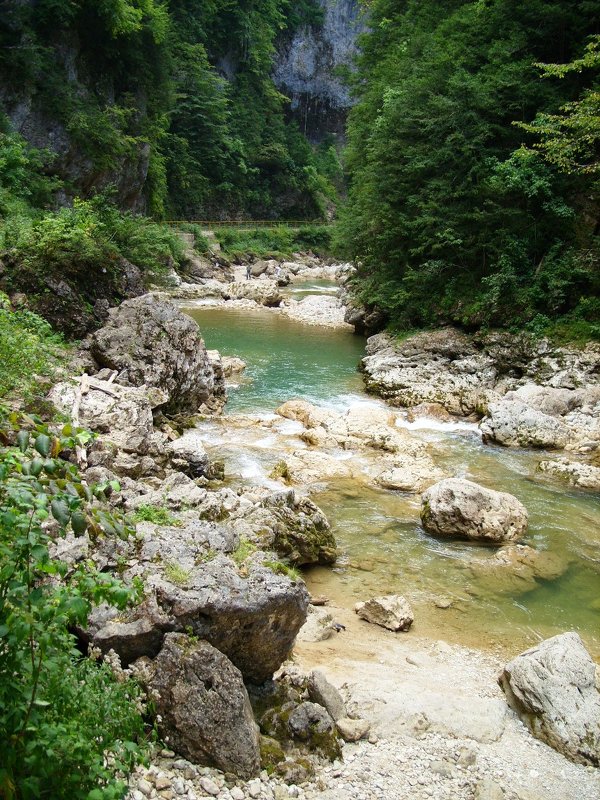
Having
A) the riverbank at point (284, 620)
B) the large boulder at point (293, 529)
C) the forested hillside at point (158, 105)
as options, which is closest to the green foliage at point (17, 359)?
the riverbank at point (284, 620)

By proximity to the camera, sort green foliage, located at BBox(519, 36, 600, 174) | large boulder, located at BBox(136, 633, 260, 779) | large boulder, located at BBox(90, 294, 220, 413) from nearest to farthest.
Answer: large boulder, located at BBox(136, 633, 260, 779), large boulder, located at BBox(90, 294, 220, 413), green foliage, located at BBox(519, 36, 600, 174)

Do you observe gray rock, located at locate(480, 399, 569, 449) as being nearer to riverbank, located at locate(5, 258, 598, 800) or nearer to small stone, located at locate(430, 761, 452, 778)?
riverbank, located at locate(5, 258, 598, 800)

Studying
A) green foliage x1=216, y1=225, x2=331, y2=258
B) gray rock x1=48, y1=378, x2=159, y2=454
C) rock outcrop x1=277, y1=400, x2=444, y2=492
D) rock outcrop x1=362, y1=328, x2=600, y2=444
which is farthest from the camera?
green foliage x1=216, y1=225, x2=331, y2=258

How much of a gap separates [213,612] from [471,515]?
520 centimetres

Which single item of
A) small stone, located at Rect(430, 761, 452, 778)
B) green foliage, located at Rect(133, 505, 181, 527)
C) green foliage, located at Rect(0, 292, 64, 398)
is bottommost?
small stone, located at Rect(430, 761, 452, 778)

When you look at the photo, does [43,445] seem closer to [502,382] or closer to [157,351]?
[157,351]

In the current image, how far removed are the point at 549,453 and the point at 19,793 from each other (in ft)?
37.4

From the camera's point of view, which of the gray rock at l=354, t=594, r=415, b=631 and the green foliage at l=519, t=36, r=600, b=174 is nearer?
the gray rock at l=354, t=594, r=415, b=631

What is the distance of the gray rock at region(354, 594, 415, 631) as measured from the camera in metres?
6.30

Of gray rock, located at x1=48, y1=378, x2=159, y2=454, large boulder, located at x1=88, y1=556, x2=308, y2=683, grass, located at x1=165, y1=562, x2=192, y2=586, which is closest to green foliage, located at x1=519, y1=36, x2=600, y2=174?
gray rock, located at x1=48, y1=378, x2=159, y2=454

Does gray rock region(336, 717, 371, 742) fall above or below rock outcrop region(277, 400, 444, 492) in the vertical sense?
above

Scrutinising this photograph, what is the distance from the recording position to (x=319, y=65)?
62.1 m

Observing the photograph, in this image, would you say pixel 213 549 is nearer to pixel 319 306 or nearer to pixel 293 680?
pixel 293 680

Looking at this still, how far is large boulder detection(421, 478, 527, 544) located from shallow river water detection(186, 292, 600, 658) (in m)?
0.21
